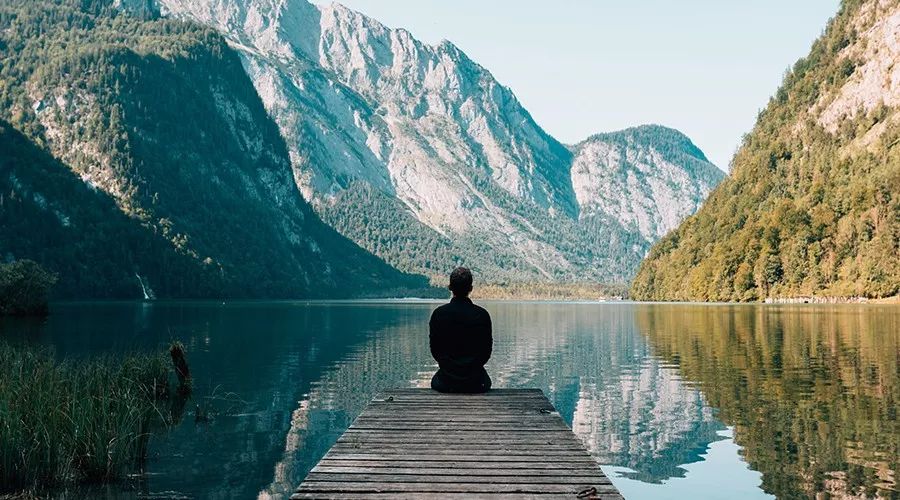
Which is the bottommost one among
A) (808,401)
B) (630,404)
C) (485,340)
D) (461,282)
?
(630,404)

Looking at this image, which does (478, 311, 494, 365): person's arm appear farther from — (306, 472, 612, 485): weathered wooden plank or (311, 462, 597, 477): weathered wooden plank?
(306, 472, 612, 485): weathered wooden plank

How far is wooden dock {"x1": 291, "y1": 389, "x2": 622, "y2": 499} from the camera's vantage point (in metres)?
12.2

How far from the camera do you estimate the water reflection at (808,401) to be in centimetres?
2256

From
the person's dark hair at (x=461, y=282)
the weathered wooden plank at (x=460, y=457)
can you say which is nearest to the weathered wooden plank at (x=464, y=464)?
the weathered wooden plank at (x=460, y=457)

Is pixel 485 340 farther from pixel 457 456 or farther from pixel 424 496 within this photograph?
pixel 424 496

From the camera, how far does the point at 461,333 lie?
18.8 metres

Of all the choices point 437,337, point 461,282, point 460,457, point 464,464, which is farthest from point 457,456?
point 461,282

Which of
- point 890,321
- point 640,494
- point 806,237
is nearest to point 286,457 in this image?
point 640,494

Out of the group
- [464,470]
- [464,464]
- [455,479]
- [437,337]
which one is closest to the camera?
[455,479]

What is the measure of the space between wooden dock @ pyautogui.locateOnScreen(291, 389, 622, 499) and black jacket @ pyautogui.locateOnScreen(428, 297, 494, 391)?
0.93 metres

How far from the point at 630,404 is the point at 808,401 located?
23.7ft

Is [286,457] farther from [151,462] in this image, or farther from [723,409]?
[723,409]

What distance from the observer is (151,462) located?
24.5 metres

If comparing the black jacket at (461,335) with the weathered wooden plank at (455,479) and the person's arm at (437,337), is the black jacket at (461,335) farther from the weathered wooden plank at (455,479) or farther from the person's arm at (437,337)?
the weathered wooden plank at (455,479)
